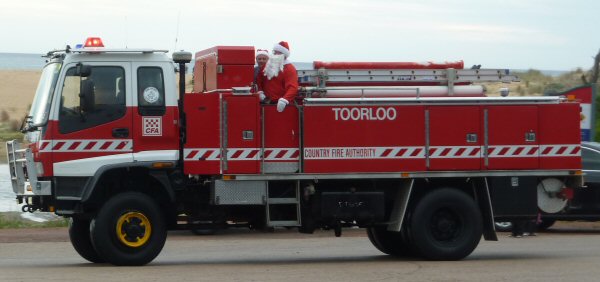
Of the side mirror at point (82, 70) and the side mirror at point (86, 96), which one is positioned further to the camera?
the side mirror at point (82, 70)

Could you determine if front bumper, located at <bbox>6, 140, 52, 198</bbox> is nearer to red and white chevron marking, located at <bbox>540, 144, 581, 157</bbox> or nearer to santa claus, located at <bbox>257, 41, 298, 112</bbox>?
santa claus, located at <bbox>257, 41, 298, 112</bbox>

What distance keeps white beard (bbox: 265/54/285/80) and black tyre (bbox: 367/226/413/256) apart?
2.64 m

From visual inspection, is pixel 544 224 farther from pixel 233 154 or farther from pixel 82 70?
pixel 82 70

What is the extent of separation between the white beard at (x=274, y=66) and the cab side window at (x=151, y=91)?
1.39 metres

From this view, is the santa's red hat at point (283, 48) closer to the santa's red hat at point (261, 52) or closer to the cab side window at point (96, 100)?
the santa's red hat at point (261, 52)

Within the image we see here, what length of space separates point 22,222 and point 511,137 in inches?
457

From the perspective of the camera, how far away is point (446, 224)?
15.0 metres

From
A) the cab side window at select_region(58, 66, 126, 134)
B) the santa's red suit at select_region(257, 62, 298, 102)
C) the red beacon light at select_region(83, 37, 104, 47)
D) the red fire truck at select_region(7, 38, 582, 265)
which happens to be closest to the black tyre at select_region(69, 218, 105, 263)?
the red fire truck at select_region(7, 38, 582, 265)

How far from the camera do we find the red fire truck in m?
14.0

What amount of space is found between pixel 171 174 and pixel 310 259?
258cm

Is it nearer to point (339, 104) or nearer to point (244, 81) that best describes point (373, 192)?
point (339, 104)

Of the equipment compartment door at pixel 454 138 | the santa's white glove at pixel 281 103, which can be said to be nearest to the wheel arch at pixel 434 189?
the equipment compartment door at pixel 454 138

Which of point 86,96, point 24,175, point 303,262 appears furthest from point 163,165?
point 303,262

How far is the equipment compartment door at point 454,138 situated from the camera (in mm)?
14727
